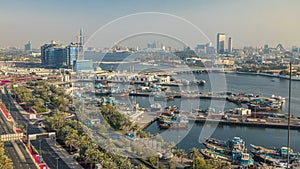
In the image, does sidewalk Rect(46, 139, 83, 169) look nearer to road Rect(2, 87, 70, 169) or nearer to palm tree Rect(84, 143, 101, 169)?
road Rect(2, 87, 70, 169)

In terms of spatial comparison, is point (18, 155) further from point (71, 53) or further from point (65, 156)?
point (71, 53)

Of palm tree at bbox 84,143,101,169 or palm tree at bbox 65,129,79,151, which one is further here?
palm tree at bbox 65,129,79,151

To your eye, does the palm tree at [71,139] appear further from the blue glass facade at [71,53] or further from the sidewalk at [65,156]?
the blue glass facade at [71,53]

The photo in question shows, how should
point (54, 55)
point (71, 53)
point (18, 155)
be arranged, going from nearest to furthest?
point (18, 155), point (71, 53), point (54, 55)

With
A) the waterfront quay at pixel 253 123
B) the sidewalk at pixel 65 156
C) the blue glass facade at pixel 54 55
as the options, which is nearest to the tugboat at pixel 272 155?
the waterfront quay at pixel 253 123

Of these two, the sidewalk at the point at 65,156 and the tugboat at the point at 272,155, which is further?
the tugboat at the point at 272,155

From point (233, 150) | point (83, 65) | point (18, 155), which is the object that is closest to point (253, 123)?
point (233, 150)

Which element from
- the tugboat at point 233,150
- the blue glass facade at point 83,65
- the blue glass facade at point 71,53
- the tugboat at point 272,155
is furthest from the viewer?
the blue glass facade at point 71,53

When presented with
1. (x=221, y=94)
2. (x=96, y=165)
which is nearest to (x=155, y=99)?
(x=221, y=94)

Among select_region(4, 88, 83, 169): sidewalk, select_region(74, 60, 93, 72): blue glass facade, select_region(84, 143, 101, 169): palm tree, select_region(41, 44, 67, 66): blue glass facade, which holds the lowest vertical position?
select_region(4, 88, 83, 169): sidewalk

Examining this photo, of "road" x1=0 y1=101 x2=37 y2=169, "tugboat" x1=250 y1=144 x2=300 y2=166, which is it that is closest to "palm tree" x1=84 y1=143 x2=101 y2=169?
"road" x1=0 y1=101 x2=37 y2=169

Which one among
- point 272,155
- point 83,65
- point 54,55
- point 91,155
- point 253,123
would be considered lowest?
point 272,155
